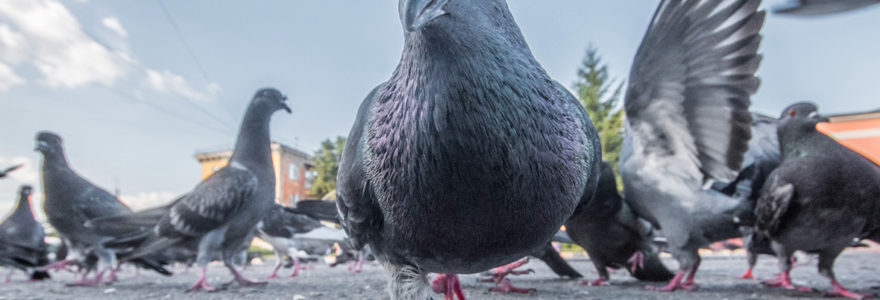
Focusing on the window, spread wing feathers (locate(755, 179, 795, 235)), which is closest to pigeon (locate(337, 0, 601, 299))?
spread wing feathers (locate(755, 179, 795, 235))

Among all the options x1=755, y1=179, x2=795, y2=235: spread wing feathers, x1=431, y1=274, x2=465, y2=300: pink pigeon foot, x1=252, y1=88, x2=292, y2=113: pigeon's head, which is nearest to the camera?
x1=431, y1=274, x2=465, y2=300: pink pigeon foot

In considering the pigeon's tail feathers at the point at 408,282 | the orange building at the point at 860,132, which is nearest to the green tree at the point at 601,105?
the orange building at the point at 860,132

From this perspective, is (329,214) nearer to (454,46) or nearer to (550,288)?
(454,46)

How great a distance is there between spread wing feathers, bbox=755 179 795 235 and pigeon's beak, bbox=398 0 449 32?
117 inches

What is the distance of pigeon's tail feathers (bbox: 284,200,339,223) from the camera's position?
270 cm

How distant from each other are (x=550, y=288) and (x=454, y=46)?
10.6ft

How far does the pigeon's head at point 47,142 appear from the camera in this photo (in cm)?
490

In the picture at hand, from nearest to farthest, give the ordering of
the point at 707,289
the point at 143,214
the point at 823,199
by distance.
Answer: the point at 823,199
the point at 707,289
the point at 143,214

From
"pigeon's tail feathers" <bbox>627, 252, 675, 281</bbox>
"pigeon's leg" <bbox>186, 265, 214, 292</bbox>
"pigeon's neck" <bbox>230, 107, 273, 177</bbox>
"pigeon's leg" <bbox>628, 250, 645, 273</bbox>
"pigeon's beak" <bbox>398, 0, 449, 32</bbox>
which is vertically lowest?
"pigeon's tail feathers" <bbox>627, 252, 675, 281</bbox>

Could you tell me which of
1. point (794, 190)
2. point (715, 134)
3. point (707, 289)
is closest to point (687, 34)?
point (715, 134)

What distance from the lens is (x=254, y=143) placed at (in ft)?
14.8

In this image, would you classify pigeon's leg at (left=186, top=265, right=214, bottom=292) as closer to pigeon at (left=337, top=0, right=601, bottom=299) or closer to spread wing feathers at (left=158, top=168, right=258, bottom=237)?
spread wing feathers at (left=158, top=168, right=258, bottom=237)

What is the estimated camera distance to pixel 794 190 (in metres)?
3.04

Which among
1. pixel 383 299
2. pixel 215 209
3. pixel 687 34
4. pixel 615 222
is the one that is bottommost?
pixel 383 299
